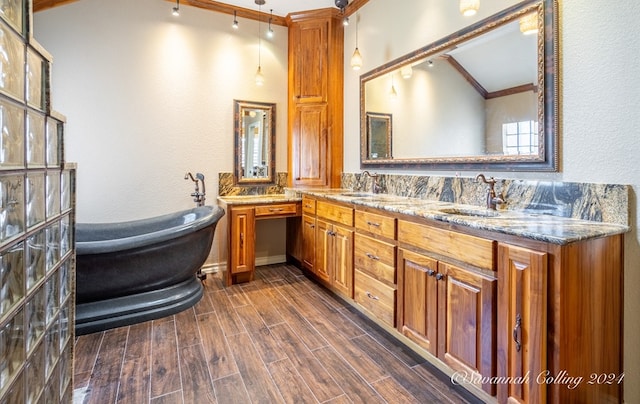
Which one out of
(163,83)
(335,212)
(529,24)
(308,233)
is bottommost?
(308,233)

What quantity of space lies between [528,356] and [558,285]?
0.33 metres

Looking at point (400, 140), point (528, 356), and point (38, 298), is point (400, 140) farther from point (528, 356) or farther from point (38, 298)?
point (38, 298)

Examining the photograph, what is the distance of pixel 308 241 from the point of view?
338 centimetres

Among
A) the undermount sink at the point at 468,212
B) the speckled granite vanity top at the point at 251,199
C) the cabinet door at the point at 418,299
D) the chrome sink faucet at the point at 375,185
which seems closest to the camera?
the cabinet door at the point at 418,299

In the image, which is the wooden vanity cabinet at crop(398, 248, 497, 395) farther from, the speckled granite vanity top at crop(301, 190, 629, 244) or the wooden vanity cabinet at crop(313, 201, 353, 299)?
the wooden vanity cabinet at crop(313, 201, 353, 299)

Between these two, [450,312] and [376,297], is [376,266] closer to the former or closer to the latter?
[376,297]

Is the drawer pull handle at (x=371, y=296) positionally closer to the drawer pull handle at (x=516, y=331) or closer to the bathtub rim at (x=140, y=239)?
the drawer pull handle at (x=516, y=331)

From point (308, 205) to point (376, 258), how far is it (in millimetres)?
1261

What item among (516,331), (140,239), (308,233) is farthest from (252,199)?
(516,331)

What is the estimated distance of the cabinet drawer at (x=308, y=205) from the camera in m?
3.29

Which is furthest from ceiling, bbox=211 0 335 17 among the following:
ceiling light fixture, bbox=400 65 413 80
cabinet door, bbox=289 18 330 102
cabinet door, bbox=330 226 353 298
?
cabinet door, bbox=330 226 353 298

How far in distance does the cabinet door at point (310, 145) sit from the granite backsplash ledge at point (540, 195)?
1.20m

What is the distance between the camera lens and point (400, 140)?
9.87ft

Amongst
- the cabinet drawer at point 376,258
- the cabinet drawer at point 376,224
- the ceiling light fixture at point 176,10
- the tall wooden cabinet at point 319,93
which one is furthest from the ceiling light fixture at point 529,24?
the ceiling light fixture at point 176,10
